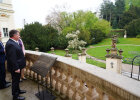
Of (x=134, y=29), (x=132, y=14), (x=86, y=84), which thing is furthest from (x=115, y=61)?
(x=132, y=14)

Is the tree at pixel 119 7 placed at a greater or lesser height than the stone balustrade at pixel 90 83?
greater

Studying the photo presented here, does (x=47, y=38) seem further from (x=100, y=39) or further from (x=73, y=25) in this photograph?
(x=100, y=39)

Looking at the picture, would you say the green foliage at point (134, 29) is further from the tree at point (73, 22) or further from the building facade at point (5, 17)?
the building facade at point (5, 17)

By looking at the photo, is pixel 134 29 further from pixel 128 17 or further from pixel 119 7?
pixel 119 7

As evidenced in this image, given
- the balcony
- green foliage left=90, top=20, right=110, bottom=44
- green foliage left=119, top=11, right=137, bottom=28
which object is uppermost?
green foliage left=119, top=11, right=137, bottom=28

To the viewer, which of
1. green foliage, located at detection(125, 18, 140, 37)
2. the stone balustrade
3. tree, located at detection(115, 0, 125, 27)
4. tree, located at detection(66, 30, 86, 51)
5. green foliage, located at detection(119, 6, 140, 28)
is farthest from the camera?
tree, located at detection(115, 0, 125, 27)

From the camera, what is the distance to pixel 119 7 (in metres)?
56.2

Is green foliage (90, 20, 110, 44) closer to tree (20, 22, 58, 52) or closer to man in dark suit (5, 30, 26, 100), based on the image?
tree (20, 22, 58, 52)

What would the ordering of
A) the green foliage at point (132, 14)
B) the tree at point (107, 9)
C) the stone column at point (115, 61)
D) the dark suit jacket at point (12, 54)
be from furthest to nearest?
the tree at point (107, 9)
the green foliage at point (132, 14)
the stone column at point (115, 61)
the dark suit jacket at point (12, 54)

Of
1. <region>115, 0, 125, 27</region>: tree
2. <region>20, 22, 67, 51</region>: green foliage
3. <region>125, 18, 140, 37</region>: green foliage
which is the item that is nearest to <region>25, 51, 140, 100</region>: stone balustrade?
<region>20, 22, 67, 51</region>: green foliage

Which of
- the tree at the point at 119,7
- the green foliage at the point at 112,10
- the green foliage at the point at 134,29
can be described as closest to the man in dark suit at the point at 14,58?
the green foliage at the point at 134,29

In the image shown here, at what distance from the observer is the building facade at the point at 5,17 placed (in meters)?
13.6

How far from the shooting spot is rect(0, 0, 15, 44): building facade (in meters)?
13.6

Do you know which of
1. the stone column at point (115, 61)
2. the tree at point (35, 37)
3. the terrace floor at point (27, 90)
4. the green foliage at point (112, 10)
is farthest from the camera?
the green foliage at point (112, 10)
